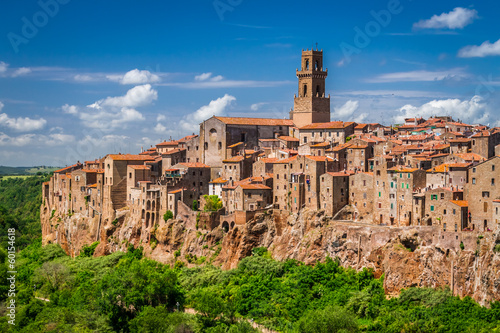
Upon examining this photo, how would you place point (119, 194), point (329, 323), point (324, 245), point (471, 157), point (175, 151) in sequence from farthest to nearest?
point (175, 151), point (119, 194), point (324, 245), point (471, 157), point (329, 323)

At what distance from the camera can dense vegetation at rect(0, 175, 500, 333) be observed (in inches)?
2322

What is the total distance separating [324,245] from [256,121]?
28393mm

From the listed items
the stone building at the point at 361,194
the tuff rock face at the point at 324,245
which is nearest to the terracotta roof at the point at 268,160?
the tuff rock face at the point at 324,245

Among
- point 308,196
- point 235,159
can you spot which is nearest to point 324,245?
point 308,196

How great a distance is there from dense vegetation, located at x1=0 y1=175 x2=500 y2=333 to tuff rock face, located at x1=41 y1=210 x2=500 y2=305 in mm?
1250

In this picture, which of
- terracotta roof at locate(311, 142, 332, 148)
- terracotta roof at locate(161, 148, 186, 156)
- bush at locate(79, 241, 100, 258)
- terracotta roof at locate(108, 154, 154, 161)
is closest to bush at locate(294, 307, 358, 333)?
terracotta roof at locate(311, 142, 332, 148)

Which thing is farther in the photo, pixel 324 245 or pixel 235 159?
pixel 235 159

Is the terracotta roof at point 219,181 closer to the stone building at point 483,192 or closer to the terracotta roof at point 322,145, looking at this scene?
the terracotta roof at point 322,145

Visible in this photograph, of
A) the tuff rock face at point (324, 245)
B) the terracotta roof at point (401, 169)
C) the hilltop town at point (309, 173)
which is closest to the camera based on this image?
the tuff rock face at point (324, 245)

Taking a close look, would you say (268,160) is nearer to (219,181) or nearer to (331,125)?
(219,181)

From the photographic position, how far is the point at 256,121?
3787 inches

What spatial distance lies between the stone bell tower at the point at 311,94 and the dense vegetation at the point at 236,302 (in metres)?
27.0

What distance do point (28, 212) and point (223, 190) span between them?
261ft

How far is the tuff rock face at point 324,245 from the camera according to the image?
60.3m
